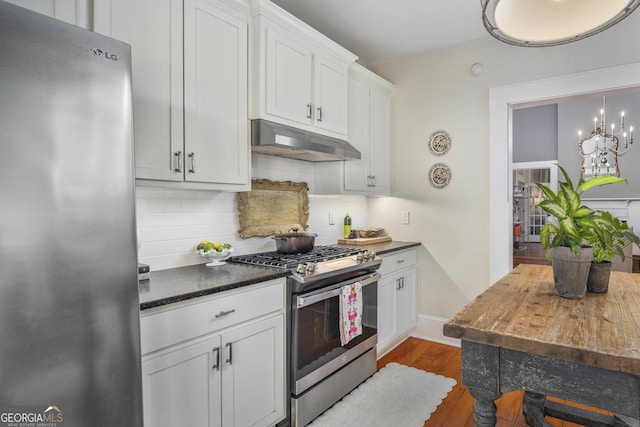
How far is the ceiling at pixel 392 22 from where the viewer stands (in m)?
2.75

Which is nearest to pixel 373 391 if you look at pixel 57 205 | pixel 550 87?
pixel 57 205

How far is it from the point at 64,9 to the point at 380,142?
271 cm

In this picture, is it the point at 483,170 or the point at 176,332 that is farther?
the point at 483,170

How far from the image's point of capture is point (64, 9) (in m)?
1.44

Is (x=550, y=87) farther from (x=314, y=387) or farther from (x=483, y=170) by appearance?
(x=314, y=387)

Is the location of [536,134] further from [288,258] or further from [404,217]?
[288,258]

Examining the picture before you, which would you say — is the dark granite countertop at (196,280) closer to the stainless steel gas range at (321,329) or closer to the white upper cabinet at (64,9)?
the stainless steel gas range at (321,329)

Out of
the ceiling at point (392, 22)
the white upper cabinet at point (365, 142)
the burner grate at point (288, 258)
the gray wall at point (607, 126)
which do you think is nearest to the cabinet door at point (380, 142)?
the white upper cabinet at point (365, 142)

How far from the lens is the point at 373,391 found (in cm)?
259

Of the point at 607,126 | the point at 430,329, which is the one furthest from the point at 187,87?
the point at 607,126

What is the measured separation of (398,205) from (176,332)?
107 inches

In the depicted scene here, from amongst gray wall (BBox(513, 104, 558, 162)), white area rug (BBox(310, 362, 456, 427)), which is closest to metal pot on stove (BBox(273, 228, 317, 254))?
white area rug (BBox(310, 362, 456, 427))

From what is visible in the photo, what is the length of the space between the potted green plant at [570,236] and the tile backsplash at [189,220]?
1.83 m

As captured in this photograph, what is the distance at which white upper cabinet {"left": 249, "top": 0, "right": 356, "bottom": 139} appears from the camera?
89.0 inches
